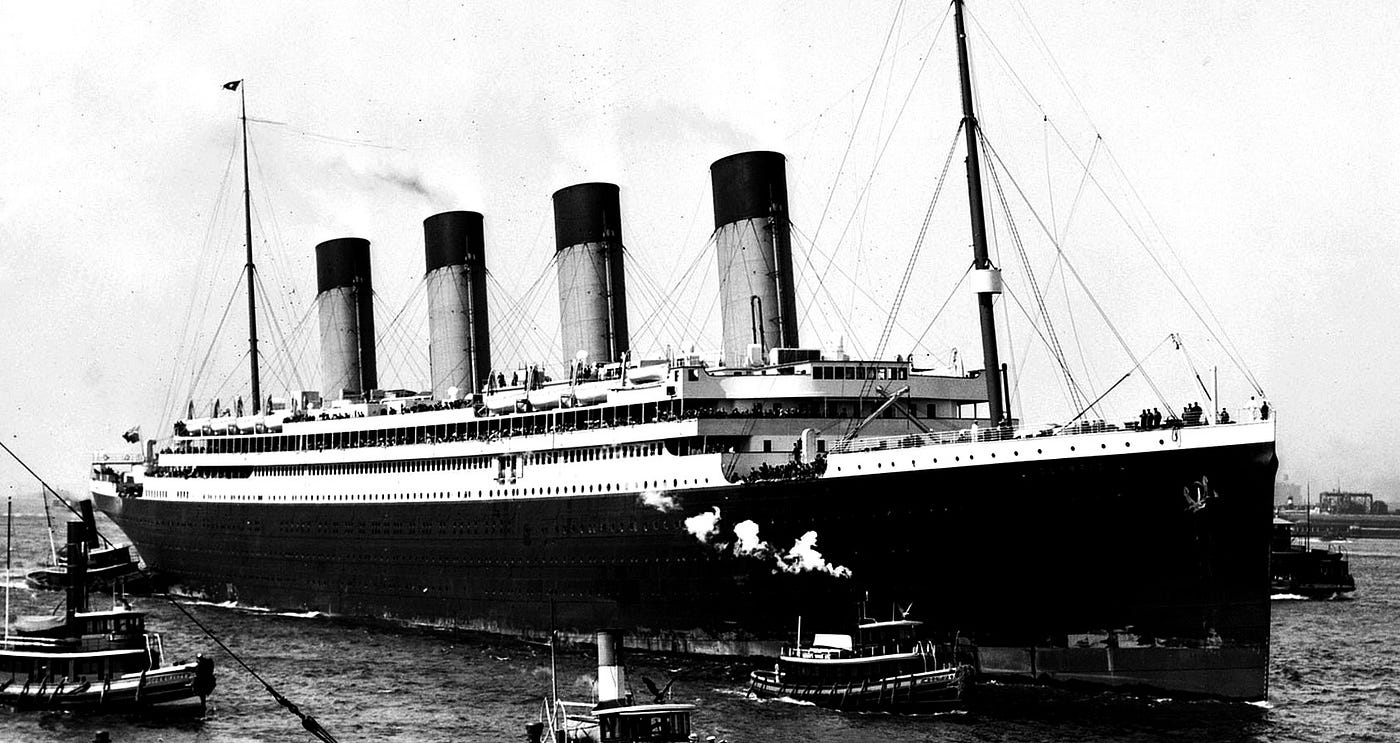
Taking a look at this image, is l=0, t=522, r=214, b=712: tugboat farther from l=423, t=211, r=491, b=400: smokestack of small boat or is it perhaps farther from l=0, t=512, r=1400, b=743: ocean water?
l=423, t=211, r=491, b=400: smokestack of small boat

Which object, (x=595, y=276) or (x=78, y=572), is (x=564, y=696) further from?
(x=595, y=276)

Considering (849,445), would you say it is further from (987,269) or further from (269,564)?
(269,564)

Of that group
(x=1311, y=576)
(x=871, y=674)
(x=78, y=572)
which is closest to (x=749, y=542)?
(x=871, y=674)

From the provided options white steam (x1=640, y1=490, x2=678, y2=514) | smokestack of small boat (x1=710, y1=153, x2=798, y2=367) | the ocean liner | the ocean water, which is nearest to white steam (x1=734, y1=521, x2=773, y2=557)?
the ocean liner

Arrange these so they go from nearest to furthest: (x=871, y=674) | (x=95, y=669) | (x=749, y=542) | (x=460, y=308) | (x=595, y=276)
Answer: (x=871, y=674)
(x=95, y=669)
(x=749, y=542)
(x=595, y=276)
(x=460, y=308)

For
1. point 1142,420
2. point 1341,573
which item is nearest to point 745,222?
point 1142,420
